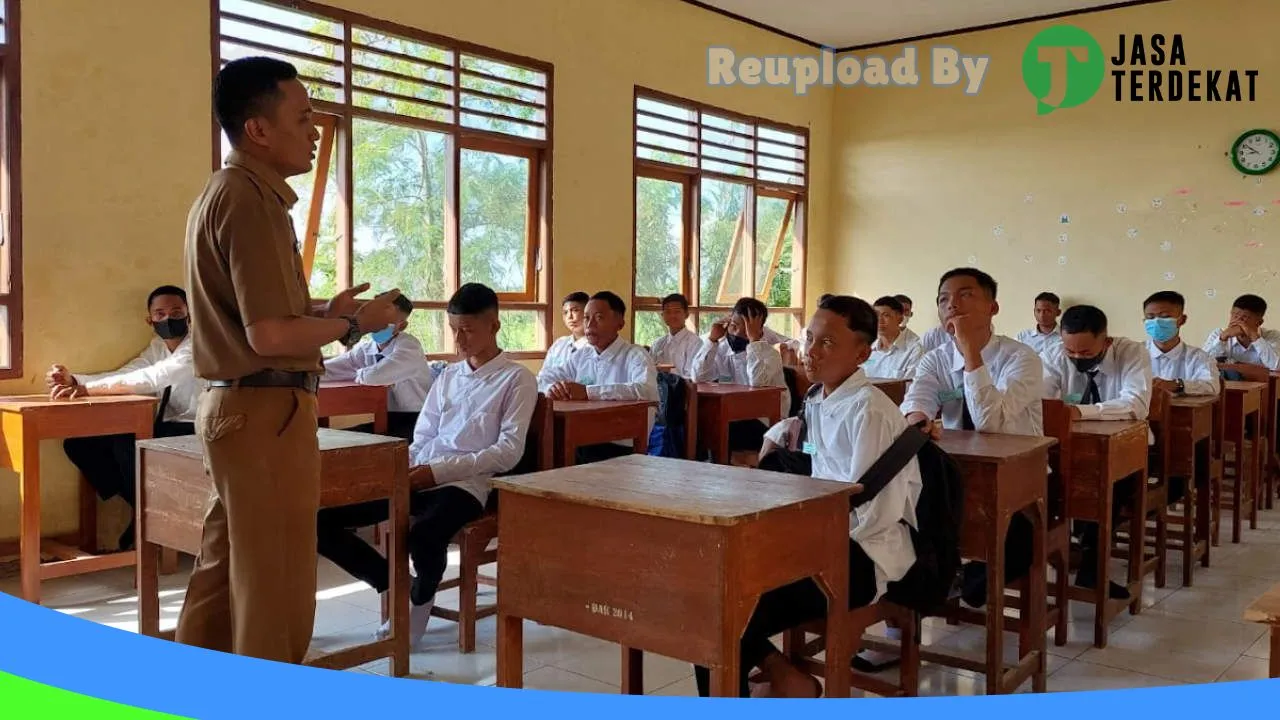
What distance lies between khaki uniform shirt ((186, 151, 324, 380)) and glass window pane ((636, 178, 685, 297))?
17.8 feet

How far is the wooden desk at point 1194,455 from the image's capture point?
4.16 meters

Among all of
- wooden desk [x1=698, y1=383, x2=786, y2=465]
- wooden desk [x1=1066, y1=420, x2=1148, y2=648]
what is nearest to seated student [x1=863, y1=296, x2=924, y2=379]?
wooden desk [x1=698, y1=383, x2=786, y2=465]

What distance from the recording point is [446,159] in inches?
242

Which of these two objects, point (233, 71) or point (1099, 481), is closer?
point (233, 71)

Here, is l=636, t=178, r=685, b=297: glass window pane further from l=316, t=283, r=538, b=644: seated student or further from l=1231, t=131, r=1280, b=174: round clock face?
l=316, t=283, r=538, b=644: seated student

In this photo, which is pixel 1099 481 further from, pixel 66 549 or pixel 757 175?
pixel 757 175

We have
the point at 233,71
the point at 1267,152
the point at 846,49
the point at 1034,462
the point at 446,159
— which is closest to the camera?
the point at 233,71

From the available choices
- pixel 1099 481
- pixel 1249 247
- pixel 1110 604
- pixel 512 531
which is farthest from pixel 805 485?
pixel 1249 247

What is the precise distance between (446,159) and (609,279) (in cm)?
144

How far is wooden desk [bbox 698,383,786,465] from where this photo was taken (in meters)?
4.90

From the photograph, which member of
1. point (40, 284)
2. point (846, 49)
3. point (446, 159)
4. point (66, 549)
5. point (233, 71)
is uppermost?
point (846, 49)

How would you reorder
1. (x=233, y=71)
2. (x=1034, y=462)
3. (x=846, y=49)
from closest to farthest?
1. (x=233, y=71)
2. (x=1034, y=462)
3. (x=846, y=49)

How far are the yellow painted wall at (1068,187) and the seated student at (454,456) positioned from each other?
5635 millimetres

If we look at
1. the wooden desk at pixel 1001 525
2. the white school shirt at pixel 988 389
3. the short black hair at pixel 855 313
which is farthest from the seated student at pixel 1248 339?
the short black hair at pixel 855 313
